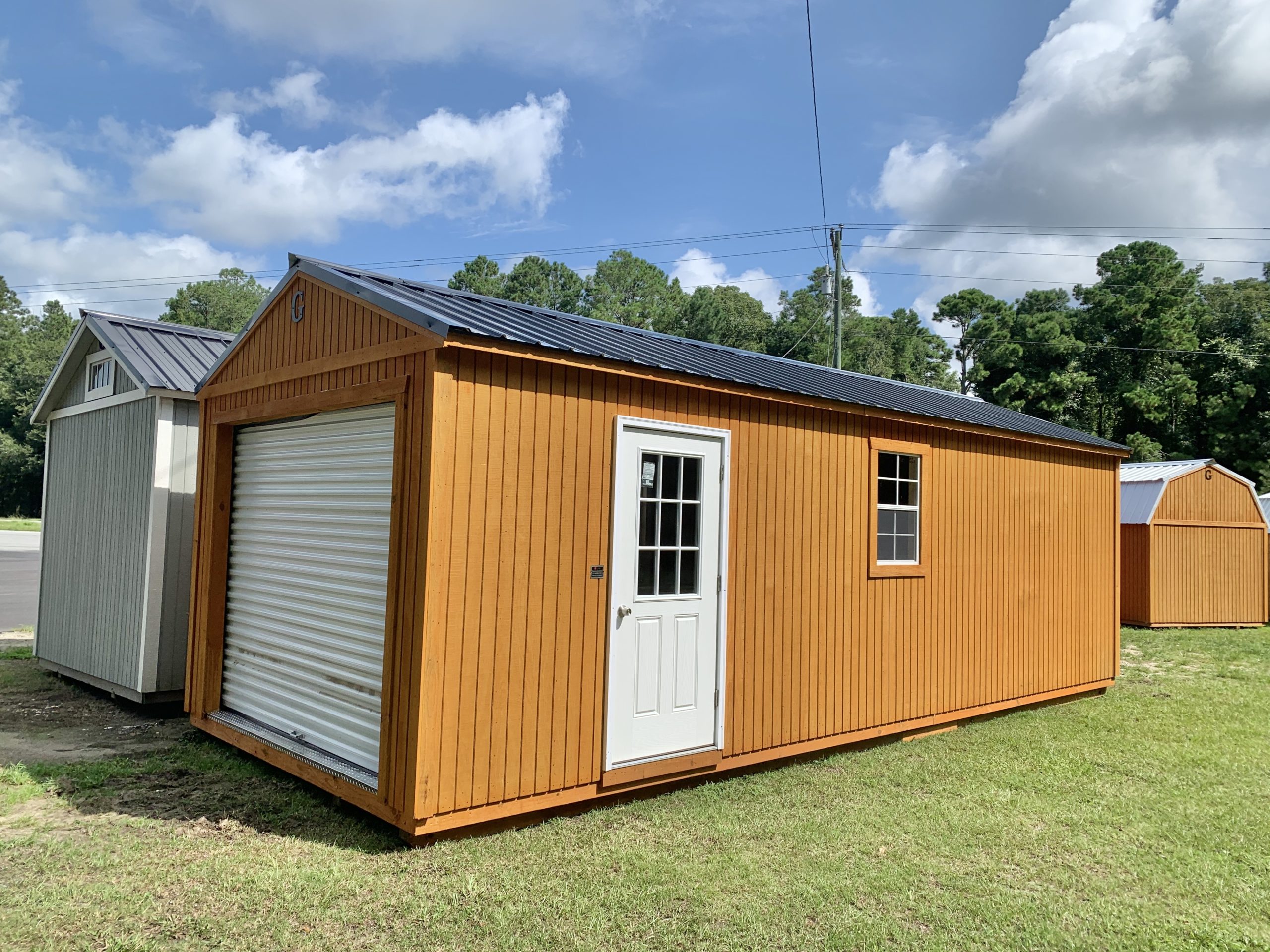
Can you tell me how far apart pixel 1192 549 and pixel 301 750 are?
1611 cm

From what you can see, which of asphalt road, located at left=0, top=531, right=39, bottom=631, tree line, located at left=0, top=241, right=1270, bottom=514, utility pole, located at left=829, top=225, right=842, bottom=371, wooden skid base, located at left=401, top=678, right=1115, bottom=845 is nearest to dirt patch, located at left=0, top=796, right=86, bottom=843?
wooden skid base, located at left=401, top=678, right=1115, bottom=845

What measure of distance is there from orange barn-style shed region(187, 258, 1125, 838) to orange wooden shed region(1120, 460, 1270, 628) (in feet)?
31.6

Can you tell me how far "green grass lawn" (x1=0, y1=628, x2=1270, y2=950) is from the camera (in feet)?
11.2

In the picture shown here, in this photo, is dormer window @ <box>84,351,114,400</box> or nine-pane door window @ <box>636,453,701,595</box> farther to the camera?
dormer window @ <box>84,351,114,400</box>

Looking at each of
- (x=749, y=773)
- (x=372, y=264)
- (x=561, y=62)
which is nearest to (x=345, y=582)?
(x=749, y=773)

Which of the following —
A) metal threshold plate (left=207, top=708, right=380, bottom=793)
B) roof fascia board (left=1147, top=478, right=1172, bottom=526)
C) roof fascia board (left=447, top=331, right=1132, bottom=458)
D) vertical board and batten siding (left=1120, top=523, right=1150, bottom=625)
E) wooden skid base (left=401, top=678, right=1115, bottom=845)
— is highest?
roof fascia board (left=447, top=331, right=1132, bottom=458)

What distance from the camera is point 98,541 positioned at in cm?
786

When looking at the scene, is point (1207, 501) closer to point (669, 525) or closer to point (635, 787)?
point (669, 525)

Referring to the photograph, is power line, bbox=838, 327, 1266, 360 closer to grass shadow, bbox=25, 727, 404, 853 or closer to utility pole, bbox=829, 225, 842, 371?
utility pole, bbox=829, 225, 842, 371

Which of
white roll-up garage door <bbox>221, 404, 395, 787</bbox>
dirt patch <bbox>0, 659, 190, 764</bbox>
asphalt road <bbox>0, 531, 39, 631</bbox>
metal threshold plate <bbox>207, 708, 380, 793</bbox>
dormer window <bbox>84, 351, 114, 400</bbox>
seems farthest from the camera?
asphalt road <bbox>0, 531, 39, 631</bbox>

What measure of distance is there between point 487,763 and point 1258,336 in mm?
34788

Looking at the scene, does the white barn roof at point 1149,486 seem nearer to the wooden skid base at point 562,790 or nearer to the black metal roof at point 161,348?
the wooden skid base at point 562,790

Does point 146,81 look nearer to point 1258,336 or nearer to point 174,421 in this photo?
point 174,421

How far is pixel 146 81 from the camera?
49.8ft
